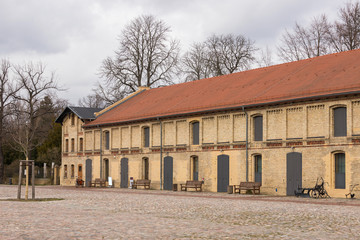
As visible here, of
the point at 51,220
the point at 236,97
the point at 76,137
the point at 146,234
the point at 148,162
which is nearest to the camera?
the point at 146,234

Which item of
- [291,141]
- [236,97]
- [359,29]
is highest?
[359,29]

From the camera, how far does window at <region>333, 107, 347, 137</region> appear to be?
30.1 meters

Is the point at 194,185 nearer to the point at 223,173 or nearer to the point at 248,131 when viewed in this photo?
the point at 223,173

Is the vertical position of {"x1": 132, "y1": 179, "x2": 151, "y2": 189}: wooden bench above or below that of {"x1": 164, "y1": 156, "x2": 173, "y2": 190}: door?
below

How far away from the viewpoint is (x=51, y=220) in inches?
633

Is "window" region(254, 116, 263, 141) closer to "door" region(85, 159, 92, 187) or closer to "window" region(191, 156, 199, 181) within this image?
"window" region(191, 156, 199, 181)

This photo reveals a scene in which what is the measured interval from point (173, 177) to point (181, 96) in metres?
7.22

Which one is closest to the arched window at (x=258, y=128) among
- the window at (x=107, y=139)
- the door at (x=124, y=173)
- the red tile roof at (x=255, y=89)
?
the red tile roof at (x=255, y=89)

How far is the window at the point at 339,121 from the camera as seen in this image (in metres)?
30.1

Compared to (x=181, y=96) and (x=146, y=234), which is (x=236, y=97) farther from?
(x=146, y=234)

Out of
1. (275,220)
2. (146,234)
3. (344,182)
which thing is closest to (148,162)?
(344,182)

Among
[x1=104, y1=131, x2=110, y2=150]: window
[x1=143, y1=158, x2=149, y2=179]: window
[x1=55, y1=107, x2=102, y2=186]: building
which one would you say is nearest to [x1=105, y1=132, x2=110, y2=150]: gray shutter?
[x1=104, y1=131, x2=110, y2=150]: window

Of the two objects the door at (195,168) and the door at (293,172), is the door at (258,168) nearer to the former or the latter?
the door at (293,172)

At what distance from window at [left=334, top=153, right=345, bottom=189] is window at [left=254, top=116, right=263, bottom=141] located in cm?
576
